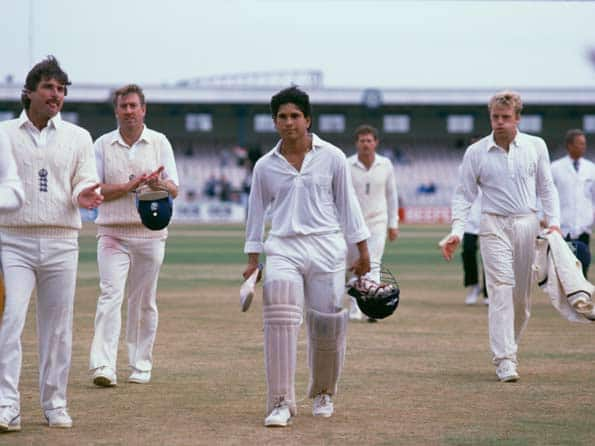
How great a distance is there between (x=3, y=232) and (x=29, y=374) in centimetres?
291

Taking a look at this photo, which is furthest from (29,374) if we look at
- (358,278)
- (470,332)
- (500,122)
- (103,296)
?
(470,332)

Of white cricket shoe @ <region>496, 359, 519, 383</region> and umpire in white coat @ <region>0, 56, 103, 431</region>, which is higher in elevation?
umpire in white coat @ <region>0, 56, 103, 431</region>

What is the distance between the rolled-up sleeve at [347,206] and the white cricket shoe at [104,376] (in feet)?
8.31

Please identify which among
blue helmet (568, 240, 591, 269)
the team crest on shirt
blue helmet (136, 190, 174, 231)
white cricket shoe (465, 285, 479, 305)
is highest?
the team crest on shirt

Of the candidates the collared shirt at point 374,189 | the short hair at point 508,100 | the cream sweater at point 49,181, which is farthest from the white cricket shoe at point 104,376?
the collared shirt at point 374,189

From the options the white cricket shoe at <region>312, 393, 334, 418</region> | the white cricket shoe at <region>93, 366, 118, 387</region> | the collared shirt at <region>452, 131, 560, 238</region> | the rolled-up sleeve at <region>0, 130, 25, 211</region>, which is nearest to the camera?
the rolled-up sleeve at <region>0, 130, 25, 211</region>

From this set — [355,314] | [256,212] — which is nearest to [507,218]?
[256,212]

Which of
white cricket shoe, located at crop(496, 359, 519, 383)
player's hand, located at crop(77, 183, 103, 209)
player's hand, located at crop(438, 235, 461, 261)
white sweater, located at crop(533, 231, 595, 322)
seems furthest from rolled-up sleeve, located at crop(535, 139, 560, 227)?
player's hand, located at crop(77, 183, 103, 209)

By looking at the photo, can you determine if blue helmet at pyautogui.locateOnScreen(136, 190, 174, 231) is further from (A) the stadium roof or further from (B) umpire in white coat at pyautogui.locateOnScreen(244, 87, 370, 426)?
(A) the stadium roof

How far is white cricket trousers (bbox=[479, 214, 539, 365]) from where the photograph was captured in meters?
10.4

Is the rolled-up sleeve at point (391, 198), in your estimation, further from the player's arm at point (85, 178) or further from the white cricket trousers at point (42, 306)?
the white cricket trousers at point (42, 306)

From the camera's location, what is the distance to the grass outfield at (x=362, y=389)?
25.8ft

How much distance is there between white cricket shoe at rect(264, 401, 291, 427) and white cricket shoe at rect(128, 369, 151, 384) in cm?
223

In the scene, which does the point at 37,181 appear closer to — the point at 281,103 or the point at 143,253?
the point at 281,103
